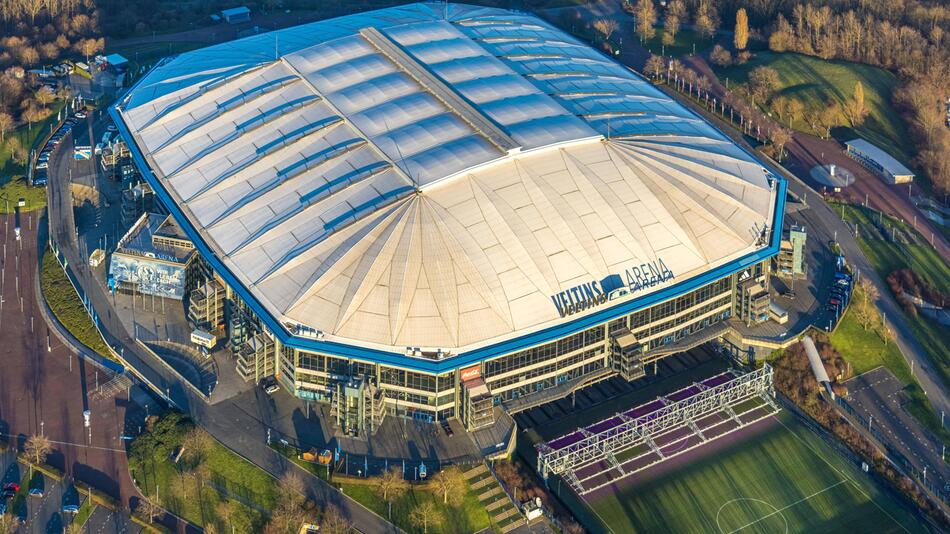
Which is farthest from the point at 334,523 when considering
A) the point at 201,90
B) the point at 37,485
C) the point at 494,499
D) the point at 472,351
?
the point at 201,90

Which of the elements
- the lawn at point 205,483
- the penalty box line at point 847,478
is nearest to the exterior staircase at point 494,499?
the lawn at point 205,483

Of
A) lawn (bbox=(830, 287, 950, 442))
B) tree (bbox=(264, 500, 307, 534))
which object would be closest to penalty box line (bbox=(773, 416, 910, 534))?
lawn (bbox=(830, 287, 950, 442))

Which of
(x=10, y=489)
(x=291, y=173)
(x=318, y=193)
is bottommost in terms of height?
(x=10, y=489)

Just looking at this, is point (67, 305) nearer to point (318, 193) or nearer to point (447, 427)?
point (318, 193)

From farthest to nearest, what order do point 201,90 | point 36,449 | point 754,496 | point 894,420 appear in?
point 201,90
point 894,420
point 754,496
point 36,449

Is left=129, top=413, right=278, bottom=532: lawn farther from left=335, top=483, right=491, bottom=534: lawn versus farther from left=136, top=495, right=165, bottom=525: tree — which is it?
left=335, top=483, right=491, bottom=534: lawn

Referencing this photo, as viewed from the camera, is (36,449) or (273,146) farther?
(273,146)

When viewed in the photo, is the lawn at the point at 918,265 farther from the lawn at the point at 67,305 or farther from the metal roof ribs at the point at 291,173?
the lawn at the point at 67,305

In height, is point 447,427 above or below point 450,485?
below
